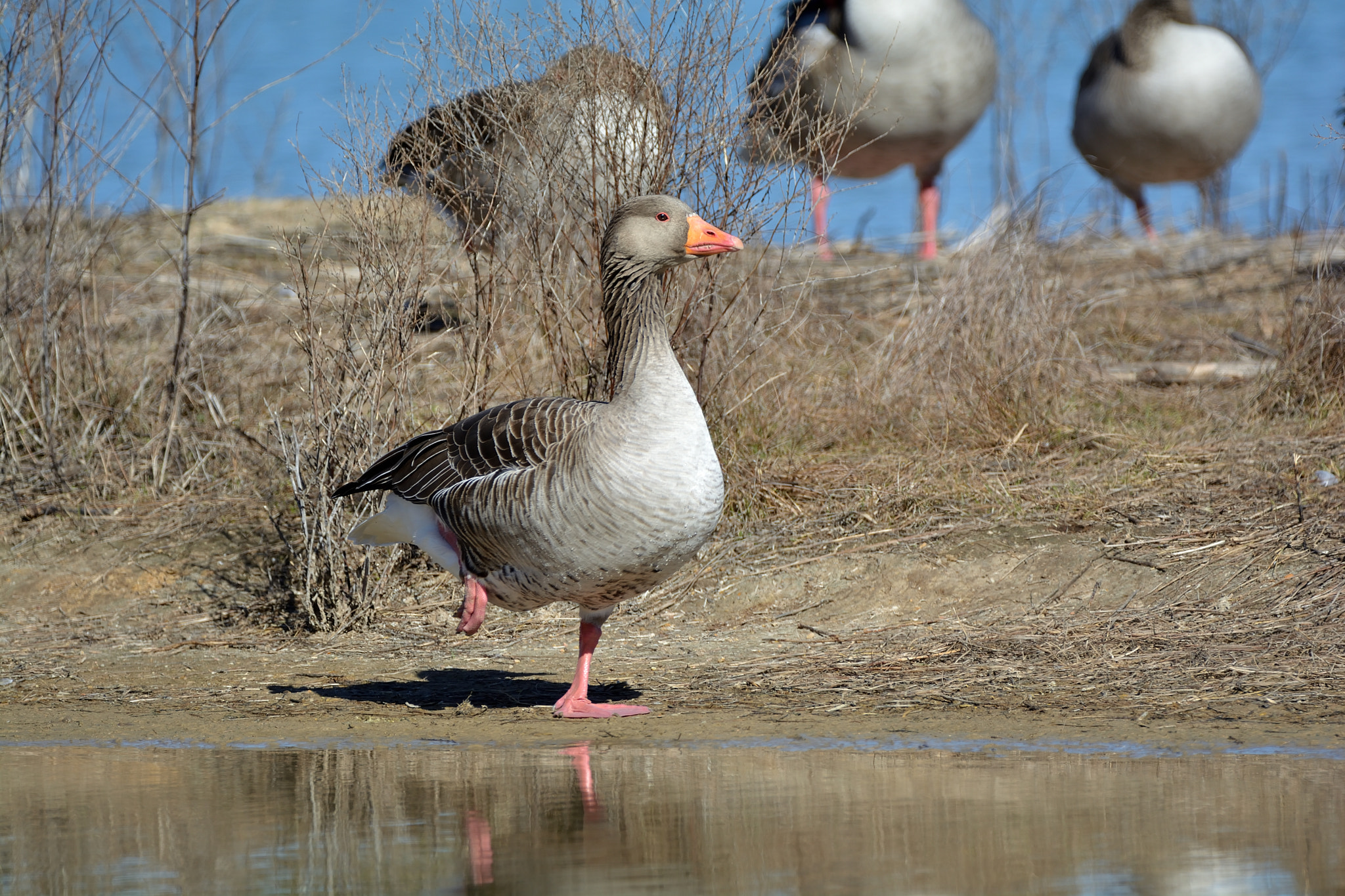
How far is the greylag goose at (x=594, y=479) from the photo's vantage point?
5012mm

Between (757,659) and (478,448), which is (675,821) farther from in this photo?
(757,659)

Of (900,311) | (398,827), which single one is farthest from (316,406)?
(900,311)

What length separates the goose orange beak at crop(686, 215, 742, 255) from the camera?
561 centimetres

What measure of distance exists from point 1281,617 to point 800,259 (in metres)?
4.75

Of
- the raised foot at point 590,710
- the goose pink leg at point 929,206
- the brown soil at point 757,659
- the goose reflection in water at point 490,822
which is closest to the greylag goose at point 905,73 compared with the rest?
the goose pink leg at point 929,206

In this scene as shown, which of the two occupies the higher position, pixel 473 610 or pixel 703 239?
pixel 703 239

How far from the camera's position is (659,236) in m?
5.64

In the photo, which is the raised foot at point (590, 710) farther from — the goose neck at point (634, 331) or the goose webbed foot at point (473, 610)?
the goose neck at point (634, 331)

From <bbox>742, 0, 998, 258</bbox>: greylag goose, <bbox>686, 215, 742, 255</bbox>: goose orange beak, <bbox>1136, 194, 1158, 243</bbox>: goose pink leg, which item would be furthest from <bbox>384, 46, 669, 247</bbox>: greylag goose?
<bbox>1136, 194, 1158, 243</bbox>: goose pink leg

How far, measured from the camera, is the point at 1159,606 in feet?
20.4

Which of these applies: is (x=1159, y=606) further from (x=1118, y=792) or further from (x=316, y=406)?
(x=316, y=406)

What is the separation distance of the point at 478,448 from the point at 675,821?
2216 mm

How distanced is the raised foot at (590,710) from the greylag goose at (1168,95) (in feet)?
32.3

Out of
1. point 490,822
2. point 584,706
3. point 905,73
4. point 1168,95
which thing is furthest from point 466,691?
point 1168,95
